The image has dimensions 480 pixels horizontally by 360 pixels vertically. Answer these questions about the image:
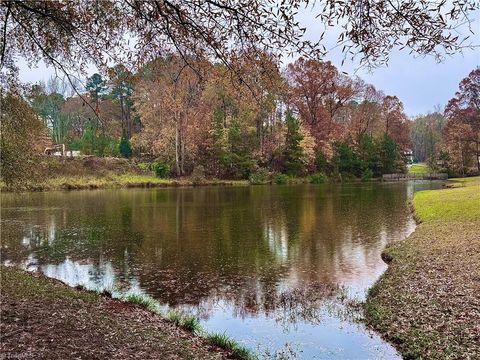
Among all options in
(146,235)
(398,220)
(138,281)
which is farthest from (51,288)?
(398,220)

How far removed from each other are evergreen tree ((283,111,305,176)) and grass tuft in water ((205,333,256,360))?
45388 millimetres

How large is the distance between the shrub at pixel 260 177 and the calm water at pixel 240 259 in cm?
2315

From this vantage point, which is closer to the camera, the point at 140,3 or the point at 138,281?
the point at 140,3

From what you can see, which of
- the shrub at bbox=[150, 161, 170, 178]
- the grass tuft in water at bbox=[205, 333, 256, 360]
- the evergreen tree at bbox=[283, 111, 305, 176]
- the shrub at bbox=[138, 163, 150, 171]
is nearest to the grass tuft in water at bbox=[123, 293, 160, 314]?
the grass tuft in water at bbox=[205, 333, 256, 360]

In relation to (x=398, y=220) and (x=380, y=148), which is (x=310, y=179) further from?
(x=398, y=220)

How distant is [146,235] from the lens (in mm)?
17094

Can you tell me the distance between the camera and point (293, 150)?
52375 mm

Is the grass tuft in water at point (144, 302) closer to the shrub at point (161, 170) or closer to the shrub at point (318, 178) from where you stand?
the shrub at point (161, 170)

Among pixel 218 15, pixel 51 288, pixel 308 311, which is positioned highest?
pixel 218 15

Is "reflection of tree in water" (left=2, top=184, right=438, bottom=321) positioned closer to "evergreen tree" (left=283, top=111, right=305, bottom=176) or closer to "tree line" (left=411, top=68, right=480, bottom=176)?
"evergreen tree" (left=283, top=111, right=305, bottom=176)

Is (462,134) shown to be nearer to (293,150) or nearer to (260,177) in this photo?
(293,150)

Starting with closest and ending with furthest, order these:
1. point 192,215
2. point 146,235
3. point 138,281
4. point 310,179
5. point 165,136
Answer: point 138,281
point 146,235
point 192,215
point 165,136
point 310,179

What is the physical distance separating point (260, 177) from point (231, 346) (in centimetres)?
4352

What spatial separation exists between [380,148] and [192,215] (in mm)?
45008
